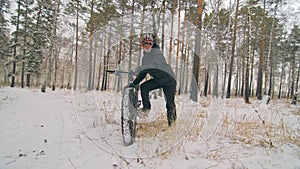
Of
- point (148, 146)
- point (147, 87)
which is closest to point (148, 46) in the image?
point (147, 87)

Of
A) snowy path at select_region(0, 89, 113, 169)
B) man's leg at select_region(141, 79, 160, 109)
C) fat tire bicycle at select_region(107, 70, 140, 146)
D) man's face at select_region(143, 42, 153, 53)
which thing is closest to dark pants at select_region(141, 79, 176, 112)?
man's leg at select_region(141, 79, 160, 109)

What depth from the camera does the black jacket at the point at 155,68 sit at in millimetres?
2590

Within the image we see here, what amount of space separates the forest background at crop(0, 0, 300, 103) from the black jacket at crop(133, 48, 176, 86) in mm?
276

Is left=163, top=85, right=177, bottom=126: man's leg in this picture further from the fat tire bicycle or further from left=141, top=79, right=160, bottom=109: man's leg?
the fat tire bicycle

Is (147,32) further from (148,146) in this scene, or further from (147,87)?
(148,146)

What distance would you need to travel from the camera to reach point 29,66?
1759 cm

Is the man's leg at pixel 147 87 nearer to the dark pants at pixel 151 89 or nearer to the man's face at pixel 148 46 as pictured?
the dark pants at pixel 151 89

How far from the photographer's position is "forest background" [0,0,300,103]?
9.28 feet

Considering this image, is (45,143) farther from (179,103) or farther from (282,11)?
(282,11)

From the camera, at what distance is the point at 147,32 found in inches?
109

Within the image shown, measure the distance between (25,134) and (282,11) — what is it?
601 inches

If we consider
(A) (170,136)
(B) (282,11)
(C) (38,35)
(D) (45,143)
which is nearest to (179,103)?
(A) (170,136)

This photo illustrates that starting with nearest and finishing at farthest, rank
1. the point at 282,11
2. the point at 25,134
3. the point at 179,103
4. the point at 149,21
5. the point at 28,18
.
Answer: the point at 25,134
the point at 149,21
the point at 179,103
the point at 282,11
the point at 28,18

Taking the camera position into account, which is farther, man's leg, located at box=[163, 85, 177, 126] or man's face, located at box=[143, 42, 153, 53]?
man's leg, located at box=[163, 85, 177, 126]
